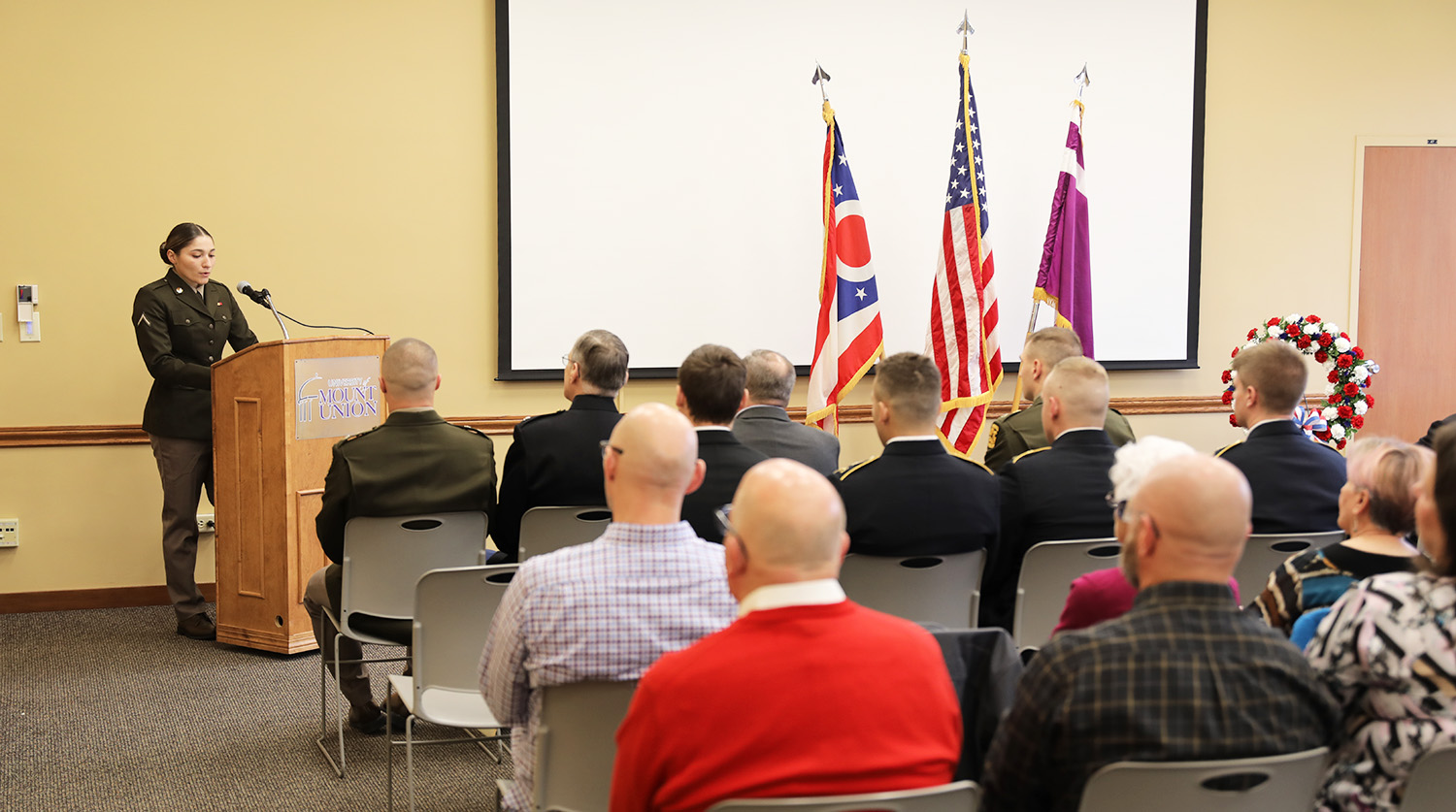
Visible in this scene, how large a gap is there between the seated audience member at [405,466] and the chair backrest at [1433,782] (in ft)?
8.19

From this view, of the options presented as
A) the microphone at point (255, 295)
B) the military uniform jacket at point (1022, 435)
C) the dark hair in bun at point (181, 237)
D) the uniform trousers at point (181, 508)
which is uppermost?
the dark hair in bun at point (181, 237)

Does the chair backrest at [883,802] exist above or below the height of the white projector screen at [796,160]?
below

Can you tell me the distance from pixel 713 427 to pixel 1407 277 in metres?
5.84

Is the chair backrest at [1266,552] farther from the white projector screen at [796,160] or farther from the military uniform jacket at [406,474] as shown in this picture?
the white projector screen at [796,160]

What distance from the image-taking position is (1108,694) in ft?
5.16

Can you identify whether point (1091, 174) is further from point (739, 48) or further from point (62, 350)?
point (62, 350)

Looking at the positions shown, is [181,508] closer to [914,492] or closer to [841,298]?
[841,298]

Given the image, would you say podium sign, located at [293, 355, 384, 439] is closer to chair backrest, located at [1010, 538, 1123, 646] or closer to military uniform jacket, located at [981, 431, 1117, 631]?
military uniform jacket, located at [981, 431, 1117, 631]

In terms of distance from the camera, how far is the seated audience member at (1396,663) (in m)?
1.77

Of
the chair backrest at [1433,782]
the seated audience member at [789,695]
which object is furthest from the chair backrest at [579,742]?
the chair backrest at [1433,782]

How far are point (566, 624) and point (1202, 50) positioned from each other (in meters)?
6.16

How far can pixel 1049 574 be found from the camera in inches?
120

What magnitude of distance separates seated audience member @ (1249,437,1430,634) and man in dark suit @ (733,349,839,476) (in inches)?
70.0

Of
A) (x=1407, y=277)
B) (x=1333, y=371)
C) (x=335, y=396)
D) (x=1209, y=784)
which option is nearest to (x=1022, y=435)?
(x=1209, y=784)
